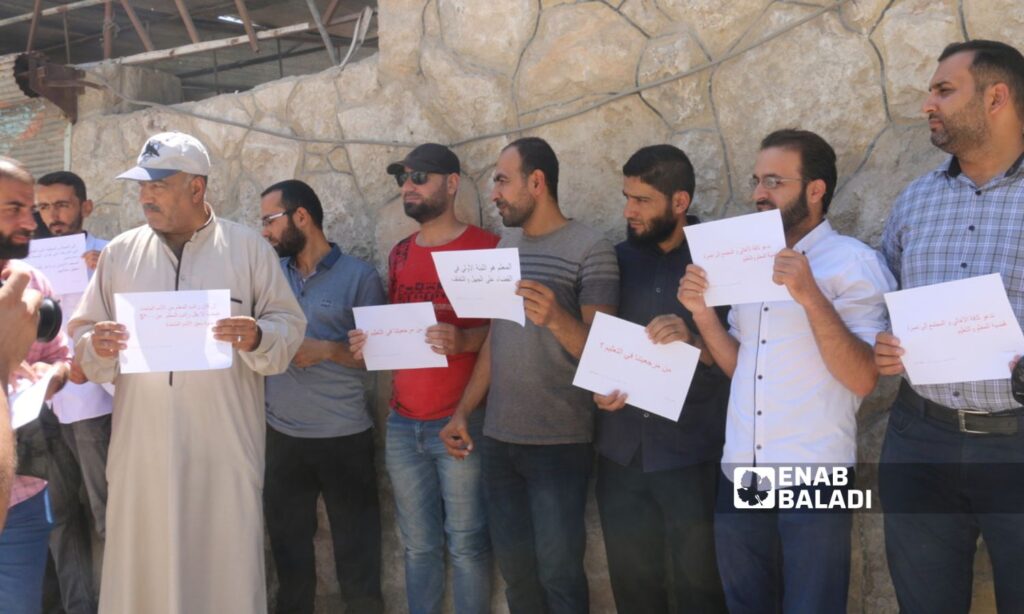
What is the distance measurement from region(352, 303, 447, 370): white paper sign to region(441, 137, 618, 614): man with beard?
0.89ft

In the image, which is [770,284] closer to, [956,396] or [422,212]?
[956,396]

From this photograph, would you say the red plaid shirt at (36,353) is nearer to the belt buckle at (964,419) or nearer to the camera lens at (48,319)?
the camera lens at (48,319)

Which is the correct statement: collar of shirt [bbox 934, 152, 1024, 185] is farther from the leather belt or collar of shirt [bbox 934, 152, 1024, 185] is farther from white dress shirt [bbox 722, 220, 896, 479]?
the leather belt

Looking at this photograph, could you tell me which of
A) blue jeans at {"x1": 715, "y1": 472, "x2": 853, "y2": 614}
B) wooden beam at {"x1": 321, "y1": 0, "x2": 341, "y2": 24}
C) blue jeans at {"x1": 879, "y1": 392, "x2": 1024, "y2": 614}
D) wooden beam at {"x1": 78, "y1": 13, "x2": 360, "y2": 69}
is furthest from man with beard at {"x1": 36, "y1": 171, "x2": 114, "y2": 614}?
blue jeans at {"x1": 879, "y1": 392, "x2": 1024, "y2": 614}

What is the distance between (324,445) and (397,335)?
65 centimetres

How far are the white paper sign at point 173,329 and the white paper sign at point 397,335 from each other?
69 cm

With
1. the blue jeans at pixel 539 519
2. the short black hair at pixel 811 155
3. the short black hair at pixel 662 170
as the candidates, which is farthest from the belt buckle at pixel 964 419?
the blue jeans at pixel 539 519

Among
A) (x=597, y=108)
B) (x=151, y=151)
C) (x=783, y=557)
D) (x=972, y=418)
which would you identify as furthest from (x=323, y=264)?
(x=972, y=418)

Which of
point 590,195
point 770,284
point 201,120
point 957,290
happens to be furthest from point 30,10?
point 957,290

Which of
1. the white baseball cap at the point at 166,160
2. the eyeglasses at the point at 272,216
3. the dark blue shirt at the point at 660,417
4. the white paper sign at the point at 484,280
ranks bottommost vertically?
the dark blue shirt at the point at 660,417

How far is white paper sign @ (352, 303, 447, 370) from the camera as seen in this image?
3949 mm

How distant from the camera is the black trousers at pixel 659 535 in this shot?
340cm

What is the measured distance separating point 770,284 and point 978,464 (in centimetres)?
78

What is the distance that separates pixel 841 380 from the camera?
9.51 ft
